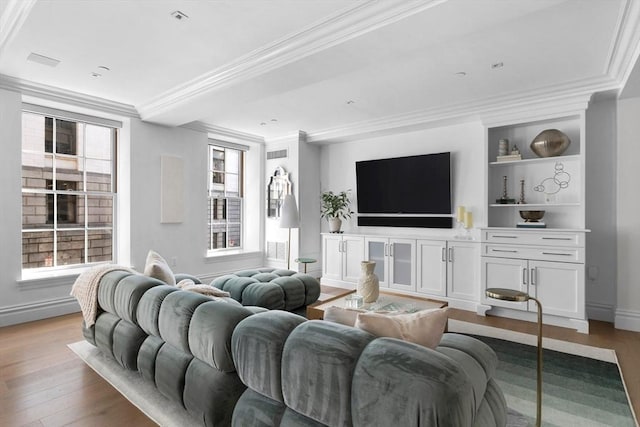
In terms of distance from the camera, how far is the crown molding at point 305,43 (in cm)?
227

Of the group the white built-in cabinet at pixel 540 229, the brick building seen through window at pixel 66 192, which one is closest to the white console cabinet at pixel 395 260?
the white built-in cabinet at pixel 540 229

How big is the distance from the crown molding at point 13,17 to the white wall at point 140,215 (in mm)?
1122

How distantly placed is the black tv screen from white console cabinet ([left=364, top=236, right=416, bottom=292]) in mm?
505

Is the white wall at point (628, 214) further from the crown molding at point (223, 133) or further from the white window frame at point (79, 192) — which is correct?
the white window frame at point (79, 192)

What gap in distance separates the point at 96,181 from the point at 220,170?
191cm

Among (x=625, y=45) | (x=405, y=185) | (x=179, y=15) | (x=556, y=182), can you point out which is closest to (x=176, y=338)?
(x=179, y=15)

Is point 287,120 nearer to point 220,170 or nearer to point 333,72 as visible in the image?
point 220,170

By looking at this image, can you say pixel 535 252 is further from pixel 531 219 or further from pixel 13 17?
pixel 13 17

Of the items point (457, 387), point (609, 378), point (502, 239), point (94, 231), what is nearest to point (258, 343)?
point (457, 387)

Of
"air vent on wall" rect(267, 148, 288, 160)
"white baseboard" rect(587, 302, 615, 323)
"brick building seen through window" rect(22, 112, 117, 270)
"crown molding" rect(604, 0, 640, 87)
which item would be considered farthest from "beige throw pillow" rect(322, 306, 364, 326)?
"air vent on wall" rect(267, 148, 288, 160)

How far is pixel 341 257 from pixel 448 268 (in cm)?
169

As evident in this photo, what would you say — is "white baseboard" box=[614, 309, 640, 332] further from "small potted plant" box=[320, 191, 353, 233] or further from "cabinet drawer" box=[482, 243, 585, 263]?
"small potted plant" box=[320, 191, 353, 233]

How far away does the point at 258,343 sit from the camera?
150cm

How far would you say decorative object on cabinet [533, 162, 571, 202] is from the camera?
4055mm
